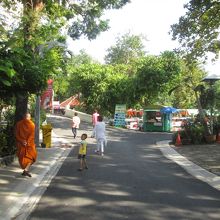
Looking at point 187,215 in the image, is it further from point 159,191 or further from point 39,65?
point 39,65

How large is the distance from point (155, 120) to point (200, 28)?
13076mm

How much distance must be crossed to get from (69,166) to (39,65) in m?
4.57

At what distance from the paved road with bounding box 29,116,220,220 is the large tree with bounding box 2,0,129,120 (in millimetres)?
2826

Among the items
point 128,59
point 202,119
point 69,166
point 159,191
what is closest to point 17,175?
point 69,166

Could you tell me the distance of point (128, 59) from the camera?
84312mm

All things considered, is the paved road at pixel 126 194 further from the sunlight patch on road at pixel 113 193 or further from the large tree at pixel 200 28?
the large tree at pixel 200 28

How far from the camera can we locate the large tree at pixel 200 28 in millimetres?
22812

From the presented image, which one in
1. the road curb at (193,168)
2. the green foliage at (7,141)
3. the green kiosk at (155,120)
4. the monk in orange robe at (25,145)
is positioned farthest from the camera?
the green kiosk at (155,120)

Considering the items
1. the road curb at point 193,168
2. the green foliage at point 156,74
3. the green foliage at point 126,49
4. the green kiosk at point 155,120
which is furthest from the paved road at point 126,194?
the green foliage at point 126,49

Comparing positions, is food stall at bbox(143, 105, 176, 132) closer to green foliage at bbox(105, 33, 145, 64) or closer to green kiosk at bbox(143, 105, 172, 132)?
green kiosk at bbox(143, 105, 172, 132)

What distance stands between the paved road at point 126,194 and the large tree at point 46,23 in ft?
9.27

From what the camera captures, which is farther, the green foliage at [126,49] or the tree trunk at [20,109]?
the green foliage at [126,49]

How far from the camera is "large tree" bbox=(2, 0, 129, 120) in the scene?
12.3m

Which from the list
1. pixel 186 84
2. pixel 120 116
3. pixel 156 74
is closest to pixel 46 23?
pixel 186 84
